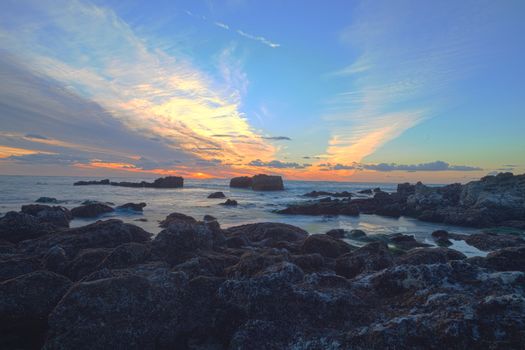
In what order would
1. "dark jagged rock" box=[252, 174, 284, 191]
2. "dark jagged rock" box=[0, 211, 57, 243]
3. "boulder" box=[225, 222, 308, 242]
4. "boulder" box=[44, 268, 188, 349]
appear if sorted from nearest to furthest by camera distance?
1. "boulder" box=[44, 268, 188, 349]
2. "dark jagged rock" box=[0, 211, 57, 243]
3. "boulder" box=[225, 222, 308, 242]
4. "dark jagged rock" box=[252, 174, 284, 191]

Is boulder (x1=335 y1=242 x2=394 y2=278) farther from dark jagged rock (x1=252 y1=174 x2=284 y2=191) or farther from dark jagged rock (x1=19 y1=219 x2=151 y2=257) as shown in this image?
dark jagged rock (x1=252 y1=174 x2=284 y2=191)

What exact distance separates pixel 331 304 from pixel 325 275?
1003 mm

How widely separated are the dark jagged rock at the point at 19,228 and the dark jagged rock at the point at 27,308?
27.8ft

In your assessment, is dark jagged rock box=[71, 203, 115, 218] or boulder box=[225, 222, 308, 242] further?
dark jagged rock box=[71, 203, 115, 218]

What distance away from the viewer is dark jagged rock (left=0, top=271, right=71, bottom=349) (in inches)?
202

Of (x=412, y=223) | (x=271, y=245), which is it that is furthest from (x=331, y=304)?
(x=412, y=223)

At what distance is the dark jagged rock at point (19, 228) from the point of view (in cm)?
1238

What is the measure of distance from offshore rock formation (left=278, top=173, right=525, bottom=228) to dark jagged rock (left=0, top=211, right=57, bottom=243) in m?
21.5

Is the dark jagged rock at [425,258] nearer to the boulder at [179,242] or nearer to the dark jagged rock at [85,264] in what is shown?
the boulder at [179,242]

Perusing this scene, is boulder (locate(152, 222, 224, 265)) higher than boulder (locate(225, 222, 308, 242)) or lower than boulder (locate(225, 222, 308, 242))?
higher

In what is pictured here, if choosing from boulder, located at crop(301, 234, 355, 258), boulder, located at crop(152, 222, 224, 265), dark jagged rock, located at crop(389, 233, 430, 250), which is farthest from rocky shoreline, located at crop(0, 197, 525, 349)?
dark jagged rock, located at crop(389, 233, 430, 250)

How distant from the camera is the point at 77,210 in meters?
24.2

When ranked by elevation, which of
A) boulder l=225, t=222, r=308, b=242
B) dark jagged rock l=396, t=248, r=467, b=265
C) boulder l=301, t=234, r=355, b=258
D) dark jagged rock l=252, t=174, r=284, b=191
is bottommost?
boulder l=225, t=222, r=308, b=242

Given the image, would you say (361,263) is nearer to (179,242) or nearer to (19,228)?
(179,242)
